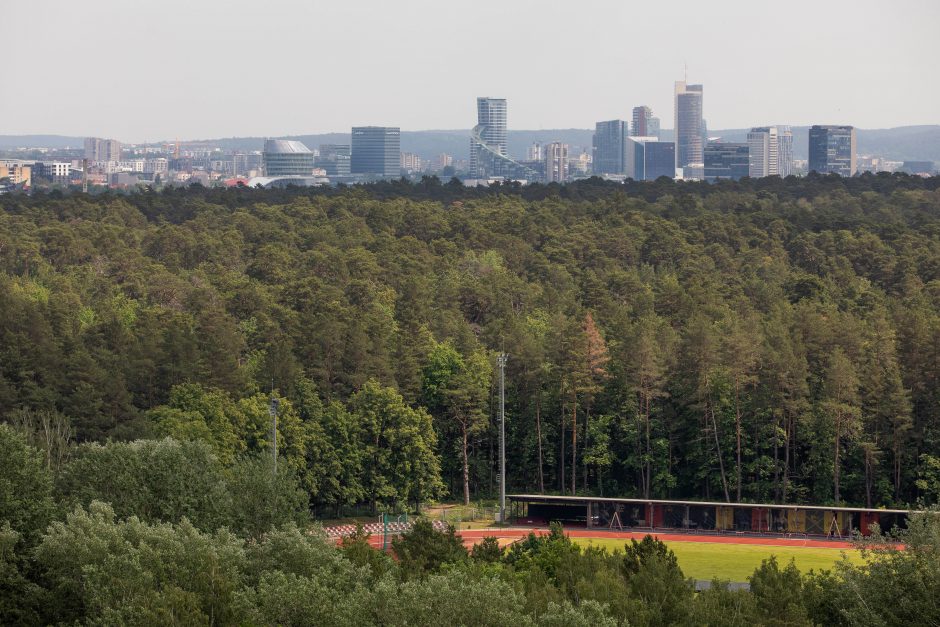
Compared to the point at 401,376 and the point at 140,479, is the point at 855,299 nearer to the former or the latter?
the point at 401,376

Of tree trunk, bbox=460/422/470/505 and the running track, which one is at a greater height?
tree trunk, bbox=460/422/470/505

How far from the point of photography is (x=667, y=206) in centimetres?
13675

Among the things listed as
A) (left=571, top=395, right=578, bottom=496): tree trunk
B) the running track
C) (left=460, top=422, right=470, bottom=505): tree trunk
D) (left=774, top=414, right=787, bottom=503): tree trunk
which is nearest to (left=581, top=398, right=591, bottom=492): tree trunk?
(left=571, top=395, right=578, bottom=496): tree trunk

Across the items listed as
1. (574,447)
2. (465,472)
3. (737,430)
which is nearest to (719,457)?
(737,430)

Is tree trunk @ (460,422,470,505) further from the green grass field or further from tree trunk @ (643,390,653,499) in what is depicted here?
the green grass field

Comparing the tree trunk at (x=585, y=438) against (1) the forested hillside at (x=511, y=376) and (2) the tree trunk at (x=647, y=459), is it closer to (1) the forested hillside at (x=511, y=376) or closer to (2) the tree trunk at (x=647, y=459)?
(1) the forested hillside at (x=511, y=376)

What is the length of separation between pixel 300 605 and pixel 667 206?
10514 cm

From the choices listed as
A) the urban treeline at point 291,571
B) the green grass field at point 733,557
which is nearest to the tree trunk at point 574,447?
the green grass field at point 733,557

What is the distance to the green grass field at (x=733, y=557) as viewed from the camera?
54438mm

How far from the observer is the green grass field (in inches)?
2143

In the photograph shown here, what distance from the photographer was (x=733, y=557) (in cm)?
5791

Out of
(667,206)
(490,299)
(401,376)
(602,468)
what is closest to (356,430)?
(401,376)

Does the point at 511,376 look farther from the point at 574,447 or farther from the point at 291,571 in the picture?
the point at 291,571

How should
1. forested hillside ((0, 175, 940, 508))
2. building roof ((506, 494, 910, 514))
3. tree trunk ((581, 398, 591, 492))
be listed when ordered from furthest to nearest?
tree trunk ((581, 398, 591, 492))
forested hillside ((0, 175, 940, 508))
building roof ((506, 494, 910, 514))
